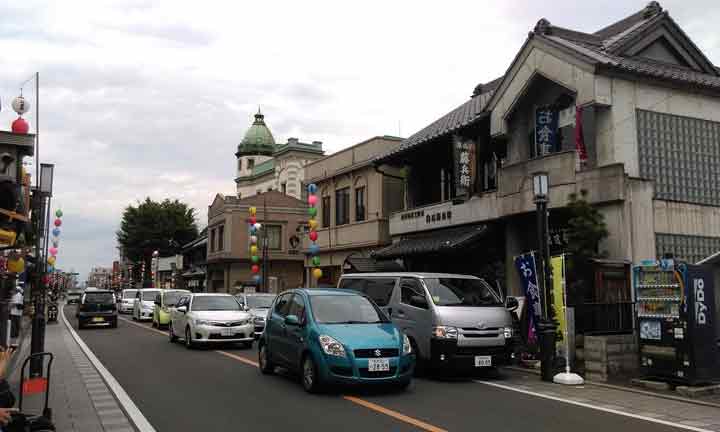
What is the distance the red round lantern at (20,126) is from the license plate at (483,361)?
8.46 m

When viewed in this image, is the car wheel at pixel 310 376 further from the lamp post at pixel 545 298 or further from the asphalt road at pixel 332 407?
the lamp post at pixel 545 298

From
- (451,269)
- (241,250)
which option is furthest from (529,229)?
(241,250)

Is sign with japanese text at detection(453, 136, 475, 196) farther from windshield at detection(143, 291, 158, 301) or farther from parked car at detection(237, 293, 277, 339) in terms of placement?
windshield at detection(143, 291, 158, 301)

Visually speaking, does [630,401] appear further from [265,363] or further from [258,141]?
[258,141]

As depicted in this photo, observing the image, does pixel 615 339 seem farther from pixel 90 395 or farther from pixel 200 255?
pixel 200 255

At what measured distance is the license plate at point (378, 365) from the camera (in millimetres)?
9609

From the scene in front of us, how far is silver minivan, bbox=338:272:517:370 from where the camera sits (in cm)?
1152

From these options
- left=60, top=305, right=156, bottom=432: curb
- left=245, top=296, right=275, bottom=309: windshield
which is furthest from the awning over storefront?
left=60, top=305, right=156, bottom=432: curb

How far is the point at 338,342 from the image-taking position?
9680 millimetres

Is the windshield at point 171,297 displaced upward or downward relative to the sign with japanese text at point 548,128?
downward

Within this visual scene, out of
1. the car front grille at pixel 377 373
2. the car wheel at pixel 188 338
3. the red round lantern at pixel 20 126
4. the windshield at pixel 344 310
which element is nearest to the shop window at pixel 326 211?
the car wheel at pixel 188 338

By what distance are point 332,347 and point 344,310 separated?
1.37 m

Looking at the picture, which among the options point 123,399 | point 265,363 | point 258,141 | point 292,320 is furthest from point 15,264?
point 258,141

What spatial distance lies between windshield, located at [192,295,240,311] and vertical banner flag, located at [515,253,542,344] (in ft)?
29.5
